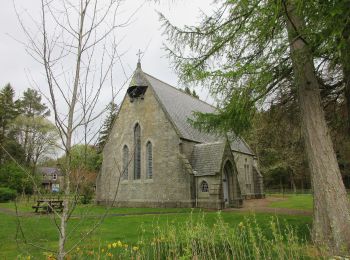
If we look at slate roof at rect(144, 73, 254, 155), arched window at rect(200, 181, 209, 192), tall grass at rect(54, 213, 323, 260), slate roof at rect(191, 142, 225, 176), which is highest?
slate roof at rect(144, 73, 254, 155)

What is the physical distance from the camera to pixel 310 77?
790 cm

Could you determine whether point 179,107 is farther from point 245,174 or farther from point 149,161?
point 245,174

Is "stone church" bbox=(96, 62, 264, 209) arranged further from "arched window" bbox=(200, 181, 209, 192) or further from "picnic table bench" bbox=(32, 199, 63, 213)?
"picnic table bench" bbox=(32, 199, 63, 213)

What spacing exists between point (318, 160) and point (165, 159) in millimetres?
16145

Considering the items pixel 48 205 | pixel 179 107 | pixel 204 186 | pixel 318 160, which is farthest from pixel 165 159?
pixel 48 205

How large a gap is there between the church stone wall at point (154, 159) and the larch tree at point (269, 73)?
13.3m

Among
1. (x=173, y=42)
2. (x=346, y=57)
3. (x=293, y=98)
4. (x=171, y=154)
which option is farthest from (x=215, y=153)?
(x=346, y=57)

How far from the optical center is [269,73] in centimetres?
740

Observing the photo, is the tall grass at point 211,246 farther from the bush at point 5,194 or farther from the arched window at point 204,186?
the bush at point 5,194

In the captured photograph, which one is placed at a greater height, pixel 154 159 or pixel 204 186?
pixel 154 159

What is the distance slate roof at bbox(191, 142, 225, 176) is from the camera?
21.2 meters

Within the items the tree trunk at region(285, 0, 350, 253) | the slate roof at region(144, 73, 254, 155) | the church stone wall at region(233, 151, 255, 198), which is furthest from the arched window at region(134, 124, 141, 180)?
the tree trunk at region(285, 0, 350, 253)

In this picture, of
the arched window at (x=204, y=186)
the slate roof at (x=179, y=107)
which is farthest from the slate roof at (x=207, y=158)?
the slate roof at (x=179, y=107)

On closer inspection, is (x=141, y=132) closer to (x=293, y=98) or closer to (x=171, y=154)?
(x=171, y=154)
